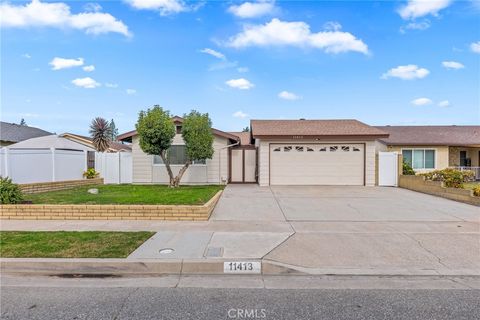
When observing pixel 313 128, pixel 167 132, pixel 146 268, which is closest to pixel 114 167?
pixel 167 132

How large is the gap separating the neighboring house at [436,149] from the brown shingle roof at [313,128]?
3428 mm

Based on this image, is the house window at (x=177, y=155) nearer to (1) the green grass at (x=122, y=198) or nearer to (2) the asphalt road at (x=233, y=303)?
(1) the green grass at (x=122, y=198)

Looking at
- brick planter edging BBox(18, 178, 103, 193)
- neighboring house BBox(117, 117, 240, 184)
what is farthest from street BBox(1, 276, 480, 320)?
neighboring house BBox(117, 117, 240, 184)

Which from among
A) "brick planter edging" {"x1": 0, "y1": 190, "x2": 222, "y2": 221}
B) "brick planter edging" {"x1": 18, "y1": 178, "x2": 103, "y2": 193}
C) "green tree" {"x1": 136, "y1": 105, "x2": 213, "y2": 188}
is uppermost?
"green tree" {"x1": 136, "y1": 105, "x2": 213, "y2": 188}

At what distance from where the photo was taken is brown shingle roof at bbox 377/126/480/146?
1956cm

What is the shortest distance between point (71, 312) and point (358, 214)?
7571 millimetres

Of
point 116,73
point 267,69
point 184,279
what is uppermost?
point 267,69

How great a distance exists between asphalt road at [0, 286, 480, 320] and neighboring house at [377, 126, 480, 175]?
17.4 meters

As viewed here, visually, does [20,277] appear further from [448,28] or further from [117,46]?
[448,28]

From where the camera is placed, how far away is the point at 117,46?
44.6 ft

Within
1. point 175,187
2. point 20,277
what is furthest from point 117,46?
point 20,277

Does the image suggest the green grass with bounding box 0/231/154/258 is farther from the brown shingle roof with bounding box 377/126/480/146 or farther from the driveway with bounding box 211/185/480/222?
the brown shingle roof with bounding box 377/126/480/146

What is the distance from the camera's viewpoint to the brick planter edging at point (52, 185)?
1174 cm

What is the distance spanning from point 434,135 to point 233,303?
74.1 feet
